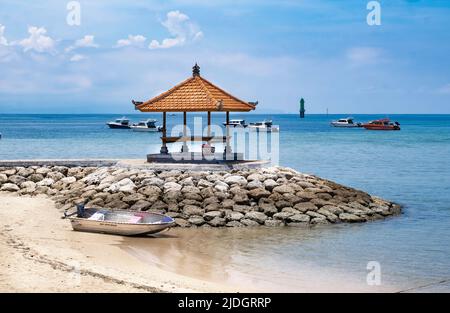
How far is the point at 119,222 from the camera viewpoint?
21.0 meters

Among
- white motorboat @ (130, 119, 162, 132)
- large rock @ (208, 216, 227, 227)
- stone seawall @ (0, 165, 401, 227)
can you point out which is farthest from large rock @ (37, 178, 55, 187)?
white motorboat @ (130, 119, 162, 132)

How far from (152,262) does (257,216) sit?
21.9 feet

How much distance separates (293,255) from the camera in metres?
19.7

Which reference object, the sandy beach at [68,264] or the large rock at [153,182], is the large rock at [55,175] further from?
the sandy beach at [68,264]

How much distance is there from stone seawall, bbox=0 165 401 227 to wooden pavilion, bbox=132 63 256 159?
230 cm

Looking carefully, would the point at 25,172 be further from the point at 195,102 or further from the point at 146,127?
the point at 146,127

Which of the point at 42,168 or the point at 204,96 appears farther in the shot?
the point at 42,168

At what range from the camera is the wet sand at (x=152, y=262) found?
46.9ft

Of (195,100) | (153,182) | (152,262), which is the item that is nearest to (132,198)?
(153,182)

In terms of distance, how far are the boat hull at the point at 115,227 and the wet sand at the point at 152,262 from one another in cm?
23

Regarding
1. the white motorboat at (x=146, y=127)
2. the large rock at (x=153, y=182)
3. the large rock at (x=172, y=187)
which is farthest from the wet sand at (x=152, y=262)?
the white motorboat at (x=146, y=127)
